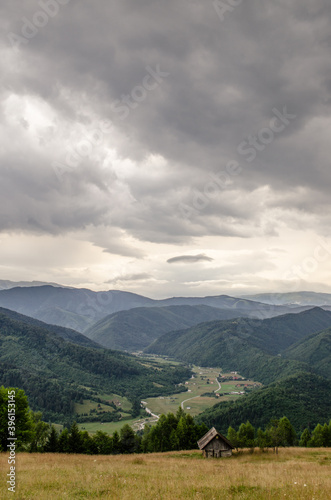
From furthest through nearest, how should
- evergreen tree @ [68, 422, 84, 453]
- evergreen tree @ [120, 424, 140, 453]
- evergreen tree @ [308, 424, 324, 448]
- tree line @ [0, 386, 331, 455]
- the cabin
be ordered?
evergreen tree @ [308, 424, 324, 448] → evergreen tree @ [120, 424, 140, 453] → evergreen tree @ [68, 422, 84, 453] → tree line @ [0, 386, 331, 455] → the cabin

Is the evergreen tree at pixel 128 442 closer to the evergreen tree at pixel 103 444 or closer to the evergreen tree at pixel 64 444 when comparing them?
the evergreen tree at pixel 103 444

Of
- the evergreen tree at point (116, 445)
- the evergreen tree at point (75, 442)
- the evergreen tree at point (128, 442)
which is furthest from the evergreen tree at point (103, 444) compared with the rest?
the evergreen tree at point (75, 442)

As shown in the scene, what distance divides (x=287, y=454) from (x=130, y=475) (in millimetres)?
30200

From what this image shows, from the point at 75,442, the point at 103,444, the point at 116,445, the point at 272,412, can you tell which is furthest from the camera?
the point at 272,412

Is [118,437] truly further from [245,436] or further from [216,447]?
[216,447]

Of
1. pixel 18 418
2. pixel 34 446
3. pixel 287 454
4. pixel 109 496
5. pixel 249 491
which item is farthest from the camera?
pixel 34 446

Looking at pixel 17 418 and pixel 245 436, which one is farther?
pixel 245 436

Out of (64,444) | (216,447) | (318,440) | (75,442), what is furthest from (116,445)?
(318,440)

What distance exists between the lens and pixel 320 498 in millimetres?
13383

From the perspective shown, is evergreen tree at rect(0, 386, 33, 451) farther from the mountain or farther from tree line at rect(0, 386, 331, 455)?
the mountain

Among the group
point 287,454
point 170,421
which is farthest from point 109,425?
point 287,454

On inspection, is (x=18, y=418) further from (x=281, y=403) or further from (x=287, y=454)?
(x=281, y=403)

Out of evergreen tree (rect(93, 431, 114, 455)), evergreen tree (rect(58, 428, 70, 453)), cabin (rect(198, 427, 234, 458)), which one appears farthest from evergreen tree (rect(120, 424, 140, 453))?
cabin (rect(198, 427, 234, 458))

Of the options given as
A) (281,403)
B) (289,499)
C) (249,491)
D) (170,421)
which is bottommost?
(281,403)
